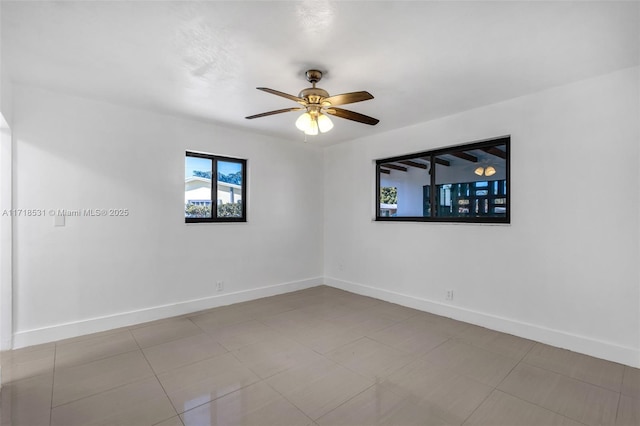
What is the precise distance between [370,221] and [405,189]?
2.35 ft

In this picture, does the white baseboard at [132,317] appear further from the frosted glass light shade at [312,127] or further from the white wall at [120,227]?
the frosted glass light shade at [312,127]

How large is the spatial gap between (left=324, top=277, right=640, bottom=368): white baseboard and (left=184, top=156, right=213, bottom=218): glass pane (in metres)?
2.75

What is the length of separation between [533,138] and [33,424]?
14.8 feet

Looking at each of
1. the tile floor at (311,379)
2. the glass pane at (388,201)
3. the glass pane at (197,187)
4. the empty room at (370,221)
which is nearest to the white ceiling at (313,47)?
the empty room at (370,221)

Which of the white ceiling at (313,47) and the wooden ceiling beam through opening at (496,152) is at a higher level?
the white ceiling at (313,47)

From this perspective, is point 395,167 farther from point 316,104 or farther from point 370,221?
point 316,104

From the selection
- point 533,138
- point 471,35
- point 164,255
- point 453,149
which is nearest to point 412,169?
point 453,149

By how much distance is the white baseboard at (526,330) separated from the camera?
8.41 feet

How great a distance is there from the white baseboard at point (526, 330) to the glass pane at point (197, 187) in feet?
9.02

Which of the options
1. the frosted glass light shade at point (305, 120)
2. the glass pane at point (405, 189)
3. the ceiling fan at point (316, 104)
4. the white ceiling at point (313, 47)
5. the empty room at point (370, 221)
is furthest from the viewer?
the glass pane at point (405, 189)

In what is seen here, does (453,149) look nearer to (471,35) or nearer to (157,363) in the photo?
(471,35)

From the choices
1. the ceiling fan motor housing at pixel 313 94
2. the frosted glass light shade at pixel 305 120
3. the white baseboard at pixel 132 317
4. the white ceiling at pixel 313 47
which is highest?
the white ceiling at pixel 313 47

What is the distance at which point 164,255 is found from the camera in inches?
147

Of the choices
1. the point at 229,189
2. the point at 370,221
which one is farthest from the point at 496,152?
the point at 229,189
